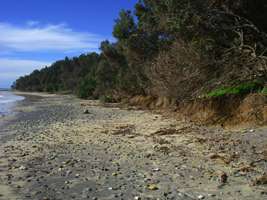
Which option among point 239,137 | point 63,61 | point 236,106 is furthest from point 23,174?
point 63,61

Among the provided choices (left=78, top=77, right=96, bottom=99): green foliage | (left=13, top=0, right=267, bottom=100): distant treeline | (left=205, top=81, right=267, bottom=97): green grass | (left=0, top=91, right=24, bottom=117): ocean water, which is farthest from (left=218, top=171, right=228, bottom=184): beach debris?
(left=78, top=77, right=96, bottom=99): green foliage

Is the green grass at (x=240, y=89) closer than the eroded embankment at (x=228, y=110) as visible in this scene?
No

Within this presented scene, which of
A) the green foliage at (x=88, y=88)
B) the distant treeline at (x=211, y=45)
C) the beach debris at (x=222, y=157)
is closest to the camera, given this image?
the beach debris at (x=222, y=157)

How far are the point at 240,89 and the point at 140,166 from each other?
685 cm

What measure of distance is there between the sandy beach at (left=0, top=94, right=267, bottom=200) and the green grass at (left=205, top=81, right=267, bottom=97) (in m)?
1.81

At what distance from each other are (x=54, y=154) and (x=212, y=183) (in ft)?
15.0

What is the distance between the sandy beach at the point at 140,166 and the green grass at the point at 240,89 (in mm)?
1814

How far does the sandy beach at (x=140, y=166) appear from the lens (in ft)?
18.9

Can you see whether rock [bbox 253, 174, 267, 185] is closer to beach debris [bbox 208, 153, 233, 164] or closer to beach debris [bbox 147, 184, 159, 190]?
beach debris [bbox 208, 153, 233, 164]

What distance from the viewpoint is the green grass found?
12.2m

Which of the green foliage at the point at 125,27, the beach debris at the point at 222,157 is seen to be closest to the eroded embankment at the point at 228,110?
the beach debris at the point at 222,157

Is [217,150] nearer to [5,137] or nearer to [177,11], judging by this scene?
[177,11]

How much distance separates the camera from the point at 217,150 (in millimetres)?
8656

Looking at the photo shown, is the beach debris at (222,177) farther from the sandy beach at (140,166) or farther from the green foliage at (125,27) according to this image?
the green foliage at (125,27)
